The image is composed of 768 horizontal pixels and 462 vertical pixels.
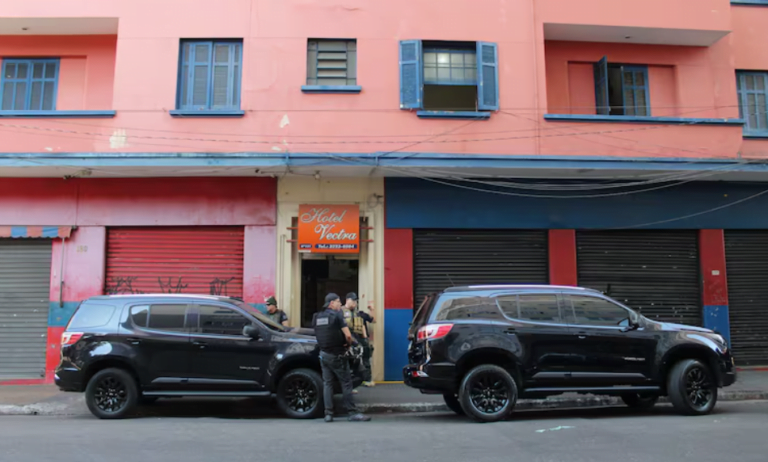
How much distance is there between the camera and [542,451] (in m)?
6.25

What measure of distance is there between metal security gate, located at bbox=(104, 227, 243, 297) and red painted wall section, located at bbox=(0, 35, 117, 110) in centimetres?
326

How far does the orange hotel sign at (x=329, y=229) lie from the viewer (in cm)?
1255

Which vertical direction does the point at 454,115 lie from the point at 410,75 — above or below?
below

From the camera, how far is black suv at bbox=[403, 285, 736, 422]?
27.3 ft

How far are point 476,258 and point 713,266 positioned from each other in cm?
544

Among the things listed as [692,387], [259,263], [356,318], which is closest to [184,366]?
[356,318]

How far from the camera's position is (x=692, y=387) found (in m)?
8.59

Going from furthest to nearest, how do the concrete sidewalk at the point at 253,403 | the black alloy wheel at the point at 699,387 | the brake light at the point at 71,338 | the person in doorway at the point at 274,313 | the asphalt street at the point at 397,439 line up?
the person in doorway at the point at 274,313, the concrete sidewalk at the point at 253,403, the brake light at the point at 71,338, the black alloy wheel at the point at 699,387, the asphalt street at the point at 397,439

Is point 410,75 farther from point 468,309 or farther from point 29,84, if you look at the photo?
point 29,84

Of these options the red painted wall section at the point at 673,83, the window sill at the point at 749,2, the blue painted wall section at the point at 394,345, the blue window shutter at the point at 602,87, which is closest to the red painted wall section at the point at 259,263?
the blue painted wall section at the point at 394,345

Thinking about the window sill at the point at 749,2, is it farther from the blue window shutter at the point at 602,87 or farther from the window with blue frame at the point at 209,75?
the window with blue frame at the point at 209,75

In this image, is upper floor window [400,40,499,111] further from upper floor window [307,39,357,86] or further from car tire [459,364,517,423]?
car tire [459,364,517,423]

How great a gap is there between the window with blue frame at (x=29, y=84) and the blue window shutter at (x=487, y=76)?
31.1ft

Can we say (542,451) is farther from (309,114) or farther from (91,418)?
(309,114)
